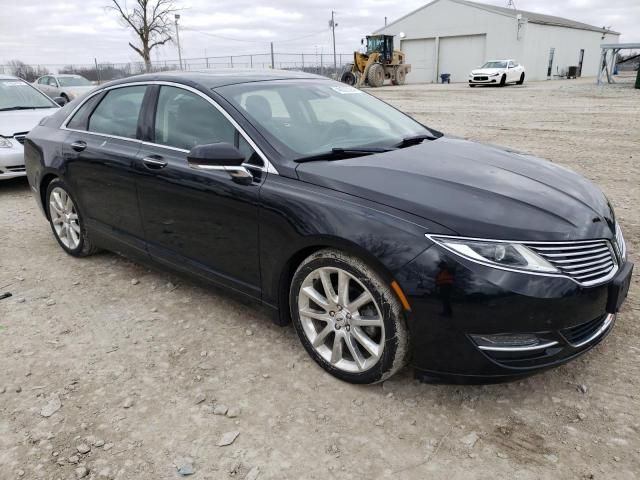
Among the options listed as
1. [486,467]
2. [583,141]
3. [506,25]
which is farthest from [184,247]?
[506,25]

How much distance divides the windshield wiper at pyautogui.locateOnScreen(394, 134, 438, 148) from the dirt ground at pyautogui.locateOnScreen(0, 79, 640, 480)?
4.63 ft

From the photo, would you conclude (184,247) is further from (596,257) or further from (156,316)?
(596,257)

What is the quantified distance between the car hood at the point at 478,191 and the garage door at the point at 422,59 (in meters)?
41.3

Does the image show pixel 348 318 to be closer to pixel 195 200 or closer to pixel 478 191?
pixel 478 191

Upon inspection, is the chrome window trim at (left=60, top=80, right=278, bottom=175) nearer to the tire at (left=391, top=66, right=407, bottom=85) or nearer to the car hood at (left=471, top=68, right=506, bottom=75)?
the car hood at (left=471, top=68, right=506, bottom=75)

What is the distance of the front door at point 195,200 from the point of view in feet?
9.71

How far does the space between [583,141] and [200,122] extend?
8937 millimetres

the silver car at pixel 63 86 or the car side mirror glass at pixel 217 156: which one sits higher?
the silver car at pixel 63 86

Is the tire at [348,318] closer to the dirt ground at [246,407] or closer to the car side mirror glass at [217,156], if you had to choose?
the dirt ground at [246,407]

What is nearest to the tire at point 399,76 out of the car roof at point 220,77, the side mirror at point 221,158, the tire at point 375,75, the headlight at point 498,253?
the tire at point 375,75

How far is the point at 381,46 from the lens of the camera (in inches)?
1227

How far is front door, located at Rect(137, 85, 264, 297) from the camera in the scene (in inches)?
117

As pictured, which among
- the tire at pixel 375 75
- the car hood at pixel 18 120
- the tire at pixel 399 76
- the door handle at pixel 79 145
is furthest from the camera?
the tire at pixel 399 76

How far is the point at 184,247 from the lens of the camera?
3391mm
